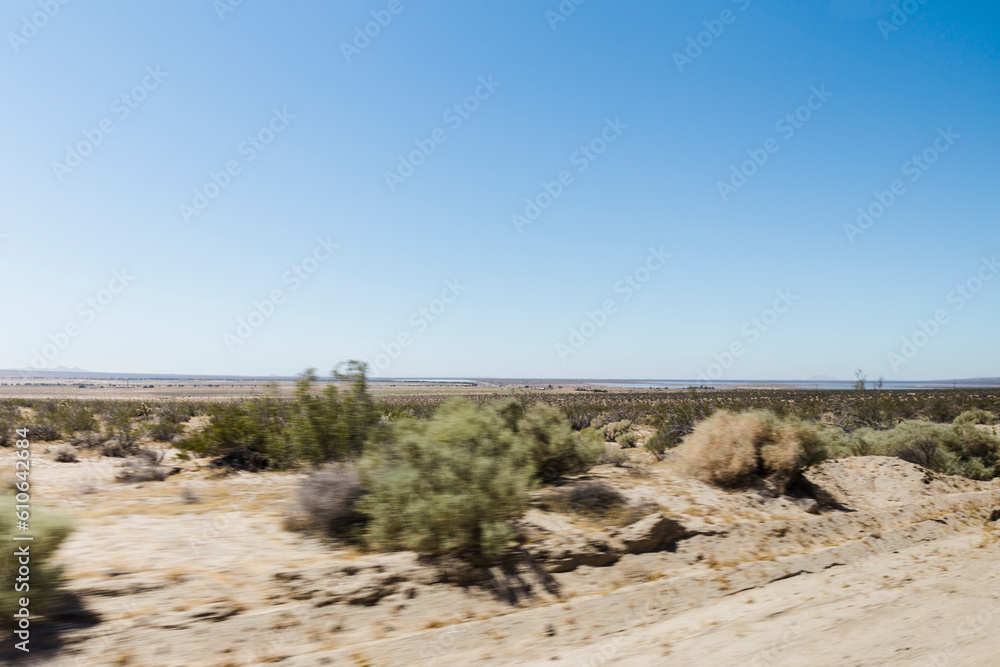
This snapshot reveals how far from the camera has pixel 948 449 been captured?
1552 centimetres

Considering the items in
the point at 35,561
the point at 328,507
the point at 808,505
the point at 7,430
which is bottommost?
the point at 808,505

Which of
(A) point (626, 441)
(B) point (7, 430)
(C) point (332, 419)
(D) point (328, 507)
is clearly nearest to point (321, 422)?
(C) point (332, 419)

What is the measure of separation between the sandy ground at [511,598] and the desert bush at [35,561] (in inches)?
10.6

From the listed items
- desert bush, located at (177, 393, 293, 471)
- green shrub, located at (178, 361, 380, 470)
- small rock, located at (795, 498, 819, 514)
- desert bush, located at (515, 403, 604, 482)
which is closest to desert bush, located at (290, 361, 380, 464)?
green shrub, located at (178, 361, 380, 470)

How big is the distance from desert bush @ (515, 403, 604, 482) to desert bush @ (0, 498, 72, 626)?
798 cm

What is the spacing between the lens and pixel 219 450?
1382 cm

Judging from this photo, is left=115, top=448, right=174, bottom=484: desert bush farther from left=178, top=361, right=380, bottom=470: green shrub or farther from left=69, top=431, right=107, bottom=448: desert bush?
left=69, top=431, right=107, bottom=448: desert bush

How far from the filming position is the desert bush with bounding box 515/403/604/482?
11.7 metres

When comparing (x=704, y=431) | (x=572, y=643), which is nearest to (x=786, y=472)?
(x=704, y=431)

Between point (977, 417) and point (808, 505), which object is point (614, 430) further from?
point (977, 417)

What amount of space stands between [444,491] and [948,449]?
1675cm

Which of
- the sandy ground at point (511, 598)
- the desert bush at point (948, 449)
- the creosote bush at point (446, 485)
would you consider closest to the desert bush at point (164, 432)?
the sandy ground at point (511, 598)

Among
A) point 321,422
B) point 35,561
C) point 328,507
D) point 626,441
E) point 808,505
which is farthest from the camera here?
point 626,441

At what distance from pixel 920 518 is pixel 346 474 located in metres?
11.9
